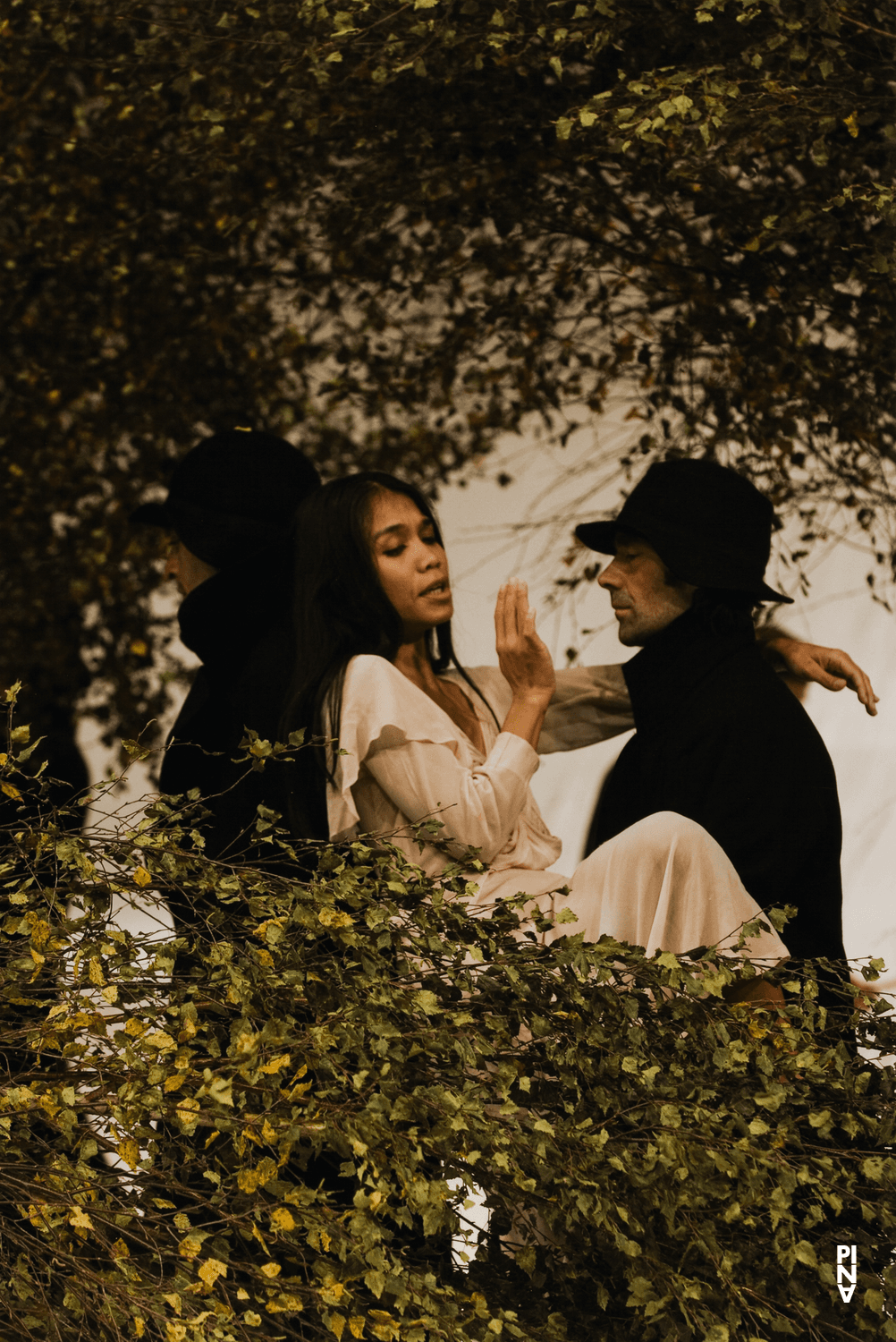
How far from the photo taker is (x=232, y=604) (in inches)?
90.3

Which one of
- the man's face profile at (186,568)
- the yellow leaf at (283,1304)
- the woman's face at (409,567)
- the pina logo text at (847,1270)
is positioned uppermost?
the man's face profile at (186,568)

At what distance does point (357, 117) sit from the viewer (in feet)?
8.53

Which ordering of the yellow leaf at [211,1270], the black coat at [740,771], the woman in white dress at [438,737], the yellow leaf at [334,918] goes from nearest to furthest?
the yellow leaf at [211,1270] → the yellow leaf at [334,918] → the woman in white dress at [438,737] → the black coat at [740,771]

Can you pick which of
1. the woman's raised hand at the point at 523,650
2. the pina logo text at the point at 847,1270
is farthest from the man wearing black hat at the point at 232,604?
the pina logo text at the point at 847,1270

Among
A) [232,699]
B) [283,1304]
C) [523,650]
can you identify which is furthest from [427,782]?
[283,1304]

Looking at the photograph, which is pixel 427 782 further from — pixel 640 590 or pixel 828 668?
pixel 828 668

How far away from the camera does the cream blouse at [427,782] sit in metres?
2.03

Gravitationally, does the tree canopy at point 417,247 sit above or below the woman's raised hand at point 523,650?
above

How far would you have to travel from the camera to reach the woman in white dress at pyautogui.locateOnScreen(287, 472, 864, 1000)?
2.01m

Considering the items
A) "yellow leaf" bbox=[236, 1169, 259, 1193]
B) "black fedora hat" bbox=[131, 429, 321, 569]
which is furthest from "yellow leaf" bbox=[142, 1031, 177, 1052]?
"black fedora hat" bbox=[131, 429, 321, 569]

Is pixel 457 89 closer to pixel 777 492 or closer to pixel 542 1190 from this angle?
pixel 777 492

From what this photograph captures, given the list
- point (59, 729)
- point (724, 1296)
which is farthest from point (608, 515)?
point (724, 1296)

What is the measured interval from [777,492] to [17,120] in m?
1.67

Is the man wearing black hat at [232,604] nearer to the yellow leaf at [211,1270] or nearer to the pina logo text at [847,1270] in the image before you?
the yellow leaf at [211,1270]
